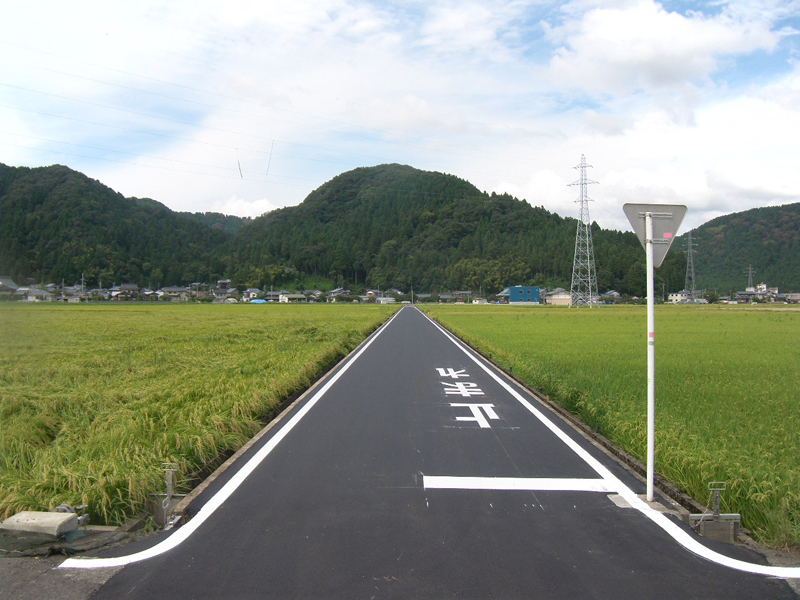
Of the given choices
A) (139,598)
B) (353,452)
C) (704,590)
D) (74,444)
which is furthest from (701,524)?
(74,444)

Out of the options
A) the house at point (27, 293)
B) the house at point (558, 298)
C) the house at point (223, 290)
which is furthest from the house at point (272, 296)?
the house at point (27, 293)

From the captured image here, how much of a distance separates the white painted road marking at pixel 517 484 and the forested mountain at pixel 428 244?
63647 mm

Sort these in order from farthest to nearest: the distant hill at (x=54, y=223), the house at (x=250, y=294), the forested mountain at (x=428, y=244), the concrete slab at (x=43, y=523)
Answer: the house at (x=250, y=294) < the forested mountain at (x=428, y=244) < the distant hill at (x=54, y=223) < the concrete slab at (x=43, y=523)

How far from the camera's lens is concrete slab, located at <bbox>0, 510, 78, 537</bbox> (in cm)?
372

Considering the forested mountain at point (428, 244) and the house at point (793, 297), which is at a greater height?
the forested mountain at point (428, 244)

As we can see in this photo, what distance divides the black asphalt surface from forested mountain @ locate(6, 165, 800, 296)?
62977 mm

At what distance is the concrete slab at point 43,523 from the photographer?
3.72 m

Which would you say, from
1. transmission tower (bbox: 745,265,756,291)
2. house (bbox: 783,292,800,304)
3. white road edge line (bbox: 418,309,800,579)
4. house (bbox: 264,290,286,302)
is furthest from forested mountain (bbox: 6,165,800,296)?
white road edge line (bbox: 418,309,800,579)

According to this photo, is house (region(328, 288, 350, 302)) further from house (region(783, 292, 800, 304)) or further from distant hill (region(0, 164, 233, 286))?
distant hill (region(0, 164, 233, 286))

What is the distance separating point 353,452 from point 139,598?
3.05m

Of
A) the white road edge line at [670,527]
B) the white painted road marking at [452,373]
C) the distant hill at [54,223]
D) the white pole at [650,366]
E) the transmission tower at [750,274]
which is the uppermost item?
the transmission tower at [750,274]

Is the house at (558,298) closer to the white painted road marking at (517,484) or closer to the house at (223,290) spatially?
the house at (223,290)

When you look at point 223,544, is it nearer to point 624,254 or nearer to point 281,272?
point 624,254

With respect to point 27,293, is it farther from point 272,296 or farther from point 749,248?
point 749,248
